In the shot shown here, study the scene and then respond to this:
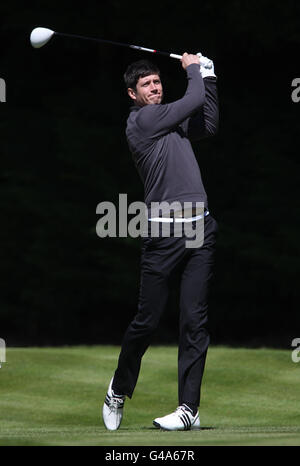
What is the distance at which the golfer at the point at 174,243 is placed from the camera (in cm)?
495

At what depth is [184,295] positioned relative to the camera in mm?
5035

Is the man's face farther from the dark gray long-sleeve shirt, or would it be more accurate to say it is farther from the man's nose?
the dark gray long-sleeve shirt

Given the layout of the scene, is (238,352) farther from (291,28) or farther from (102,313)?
(102,313)

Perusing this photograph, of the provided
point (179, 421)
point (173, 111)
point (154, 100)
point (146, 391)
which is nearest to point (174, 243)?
point (173, 111)

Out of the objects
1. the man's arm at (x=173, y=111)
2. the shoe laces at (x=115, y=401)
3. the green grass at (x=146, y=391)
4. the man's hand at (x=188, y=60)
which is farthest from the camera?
the green grass at (x=146, y=391)

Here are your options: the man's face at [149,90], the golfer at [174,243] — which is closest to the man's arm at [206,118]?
the golfer at [174,243]

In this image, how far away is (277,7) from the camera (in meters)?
11.9

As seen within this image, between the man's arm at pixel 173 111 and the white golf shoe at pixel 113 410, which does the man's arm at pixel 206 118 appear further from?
the white golf shoe at pixel 113 410

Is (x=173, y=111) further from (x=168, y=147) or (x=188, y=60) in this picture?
(x=188, y=60)

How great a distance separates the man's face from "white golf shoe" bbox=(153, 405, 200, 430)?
1.67m

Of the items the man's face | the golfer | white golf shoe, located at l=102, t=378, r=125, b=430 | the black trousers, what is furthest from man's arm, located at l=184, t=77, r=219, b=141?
white golf shoe, located at l=102, t=378, r=125, b=430

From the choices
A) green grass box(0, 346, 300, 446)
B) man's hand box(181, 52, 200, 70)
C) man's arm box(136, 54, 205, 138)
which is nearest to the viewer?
man's arm box(136, 54, 205, 138)

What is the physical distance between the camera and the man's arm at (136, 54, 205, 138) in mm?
4906
